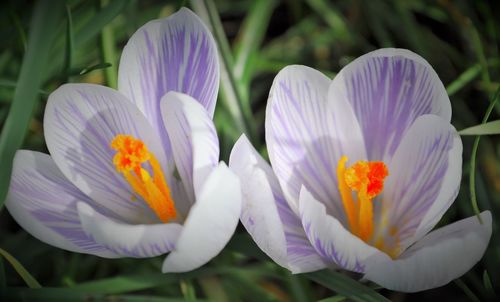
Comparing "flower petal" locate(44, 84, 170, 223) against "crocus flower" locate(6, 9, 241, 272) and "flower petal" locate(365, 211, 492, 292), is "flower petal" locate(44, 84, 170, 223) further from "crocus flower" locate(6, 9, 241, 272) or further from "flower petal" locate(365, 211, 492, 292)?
"flower petal" locate(365, 211, 492, 292)

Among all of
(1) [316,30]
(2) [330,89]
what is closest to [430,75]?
(2) [330,89]

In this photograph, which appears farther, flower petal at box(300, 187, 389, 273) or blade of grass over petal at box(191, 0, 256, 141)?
blade of grass over petal at box(191, 0, 256, 141)

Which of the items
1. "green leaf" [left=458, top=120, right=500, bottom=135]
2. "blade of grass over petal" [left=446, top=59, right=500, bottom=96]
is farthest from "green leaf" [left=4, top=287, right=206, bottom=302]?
"blade of grass over petal" [left=446, top=59, right=500, bottom=96]

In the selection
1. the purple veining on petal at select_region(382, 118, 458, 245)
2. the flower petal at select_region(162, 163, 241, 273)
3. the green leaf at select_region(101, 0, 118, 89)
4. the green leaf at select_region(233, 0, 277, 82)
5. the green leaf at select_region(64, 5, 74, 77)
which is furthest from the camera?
the green leaf at select_region(233, 0, 277, 82)

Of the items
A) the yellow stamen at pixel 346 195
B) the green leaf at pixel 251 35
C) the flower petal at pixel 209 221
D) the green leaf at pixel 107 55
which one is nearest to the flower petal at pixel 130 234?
the flower petal at pixel 209 221

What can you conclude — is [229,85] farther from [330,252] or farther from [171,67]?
[330,252]
